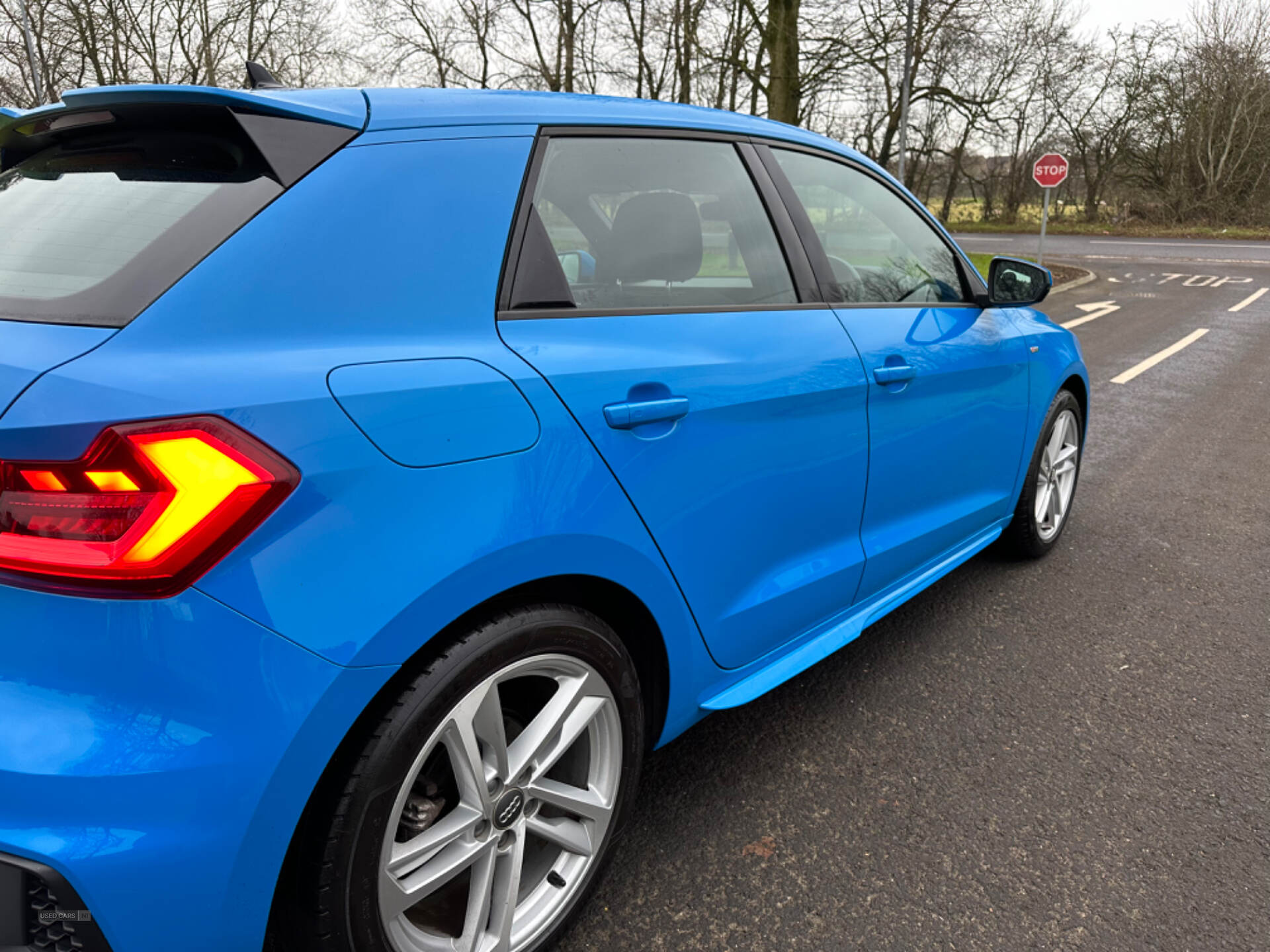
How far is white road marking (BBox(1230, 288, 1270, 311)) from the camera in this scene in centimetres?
1450

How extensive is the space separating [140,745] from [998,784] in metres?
2.04

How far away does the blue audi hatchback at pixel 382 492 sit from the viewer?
1.20 meters

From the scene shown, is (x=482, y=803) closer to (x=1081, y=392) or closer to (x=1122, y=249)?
(x=1081, y=392)

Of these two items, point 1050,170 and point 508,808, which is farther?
point 1050,170

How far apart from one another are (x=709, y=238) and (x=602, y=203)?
0.35 m

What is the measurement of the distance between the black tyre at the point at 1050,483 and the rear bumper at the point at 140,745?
3169mm

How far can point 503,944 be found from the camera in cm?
167

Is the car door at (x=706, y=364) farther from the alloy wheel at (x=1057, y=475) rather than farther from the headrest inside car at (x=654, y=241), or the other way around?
the alloy wheel at (x=1057, y=475)

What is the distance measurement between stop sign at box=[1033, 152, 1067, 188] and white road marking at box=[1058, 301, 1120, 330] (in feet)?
15.9

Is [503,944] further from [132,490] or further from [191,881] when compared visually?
[132,490]

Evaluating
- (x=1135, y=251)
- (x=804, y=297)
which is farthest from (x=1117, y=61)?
(x=804, y=297)

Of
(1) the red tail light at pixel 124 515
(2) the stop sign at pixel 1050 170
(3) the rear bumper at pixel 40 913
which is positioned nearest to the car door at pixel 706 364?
(1) the red tail light at pixel 124 515

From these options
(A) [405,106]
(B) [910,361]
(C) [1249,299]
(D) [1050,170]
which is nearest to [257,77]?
(A) [405,106]

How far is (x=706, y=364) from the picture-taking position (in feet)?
6.38
